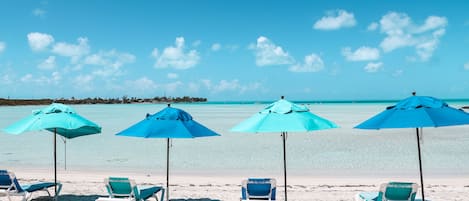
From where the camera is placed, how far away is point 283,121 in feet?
17.5

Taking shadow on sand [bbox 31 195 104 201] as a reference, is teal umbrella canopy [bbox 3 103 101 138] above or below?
above

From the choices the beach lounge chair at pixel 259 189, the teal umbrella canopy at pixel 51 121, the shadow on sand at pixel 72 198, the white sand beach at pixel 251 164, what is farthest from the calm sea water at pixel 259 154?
the teal umbrella canopy at pixel 51 121

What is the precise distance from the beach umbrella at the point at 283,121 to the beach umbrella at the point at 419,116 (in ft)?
2.15

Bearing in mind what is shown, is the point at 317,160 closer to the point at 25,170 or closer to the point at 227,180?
the point at 227,180

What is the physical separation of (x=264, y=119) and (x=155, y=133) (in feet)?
4.79

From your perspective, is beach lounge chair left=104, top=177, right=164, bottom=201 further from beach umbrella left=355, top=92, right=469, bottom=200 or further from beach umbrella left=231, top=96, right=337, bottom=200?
beach umbrella left=355, top=92, right=469, bottom=200

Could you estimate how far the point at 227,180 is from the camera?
1015 centimetres

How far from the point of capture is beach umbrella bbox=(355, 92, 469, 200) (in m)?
4.68

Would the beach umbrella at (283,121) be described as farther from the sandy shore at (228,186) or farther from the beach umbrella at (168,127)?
the sandy shore at (228,186)

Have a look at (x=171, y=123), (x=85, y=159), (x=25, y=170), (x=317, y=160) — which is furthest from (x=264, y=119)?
(x=85, y=159)

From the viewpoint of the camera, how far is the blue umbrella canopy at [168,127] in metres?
5.60

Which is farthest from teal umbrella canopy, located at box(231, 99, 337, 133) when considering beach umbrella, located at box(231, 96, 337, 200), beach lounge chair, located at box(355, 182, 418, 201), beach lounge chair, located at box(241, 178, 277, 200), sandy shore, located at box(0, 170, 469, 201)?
sandy shore, located at box(0, 170, 469, 201)

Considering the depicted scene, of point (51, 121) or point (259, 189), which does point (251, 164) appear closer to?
point (259, 189)

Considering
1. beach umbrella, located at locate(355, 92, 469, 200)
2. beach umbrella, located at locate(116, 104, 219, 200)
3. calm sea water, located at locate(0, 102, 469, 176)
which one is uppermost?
beach umbrella, located at locate(355, 92, 469, 200)
